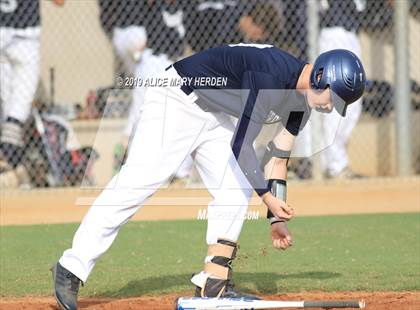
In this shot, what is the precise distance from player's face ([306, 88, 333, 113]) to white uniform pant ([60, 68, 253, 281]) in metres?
0.72

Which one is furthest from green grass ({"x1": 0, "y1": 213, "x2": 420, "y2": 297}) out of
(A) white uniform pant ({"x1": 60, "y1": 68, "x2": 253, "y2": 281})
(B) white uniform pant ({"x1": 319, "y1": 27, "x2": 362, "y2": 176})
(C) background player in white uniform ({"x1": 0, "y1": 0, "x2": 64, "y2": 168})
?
(C) background player in white uniform ({"x1": 0, "y1": 0, "x2": 64, "y2": 168})

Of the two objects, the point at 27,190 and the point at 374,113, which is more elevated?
the point at 374,113

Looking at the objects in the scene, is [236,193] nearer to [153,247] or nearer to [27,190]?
[153,247]

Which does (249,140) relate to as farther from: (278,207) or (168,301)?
(168,301)

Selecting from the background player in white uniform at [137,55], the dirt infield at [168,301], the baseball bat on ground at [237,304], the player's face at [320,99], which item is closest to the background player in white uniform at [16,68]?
the background player in white uniform at [137,55]

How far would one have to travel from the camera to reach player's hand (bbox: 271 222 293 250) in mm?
6254

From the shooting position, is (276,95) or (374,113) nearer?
(276,95)

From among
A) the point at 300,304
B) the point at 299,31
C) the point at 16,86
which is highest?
the point at 299,31

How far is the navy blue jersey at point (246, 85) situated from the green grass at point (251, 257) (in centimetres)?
160

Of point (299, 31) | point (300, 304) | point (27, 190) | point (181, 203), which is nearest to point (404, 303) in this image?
point (300, 304)

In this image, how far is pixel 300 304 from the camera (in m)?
5.91

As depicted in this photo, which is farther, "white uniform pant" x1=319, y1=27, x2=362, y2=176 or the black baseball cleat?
"white uniform pant" x1=319, y1=27, x2=362, y2=176

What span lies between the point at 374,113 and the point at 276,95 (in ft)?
26.9

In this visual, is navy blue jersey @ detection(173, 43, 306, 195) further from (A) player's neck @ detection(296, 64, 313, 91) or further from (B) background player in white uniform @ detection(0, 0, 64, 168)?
(B) background player in white uniform @ detection(0, 0, 64, 168)
